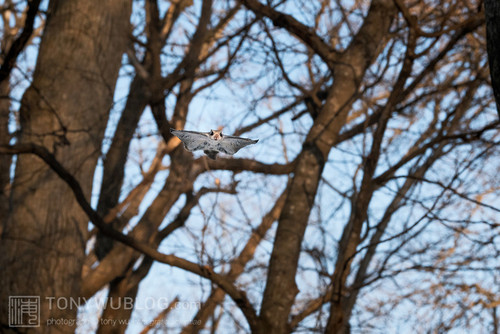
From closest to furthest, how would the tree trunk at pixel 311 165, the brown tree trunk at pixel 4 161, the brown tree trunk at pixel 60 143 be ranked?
the tree trunk at pixel 311 165 → the brown tree trunk at pixel 60 143 → the brown tree trunk at pixel 4 161

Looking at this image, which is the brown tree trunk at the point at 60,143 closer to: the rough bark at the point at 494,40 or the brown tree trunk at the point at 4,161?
the brown tree trunk at the point at 4,161

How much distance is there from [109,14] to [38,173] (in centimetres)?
146

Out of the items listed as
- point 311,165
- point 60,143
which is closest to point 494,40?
point 311,165

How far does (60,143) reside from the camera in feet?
13.6

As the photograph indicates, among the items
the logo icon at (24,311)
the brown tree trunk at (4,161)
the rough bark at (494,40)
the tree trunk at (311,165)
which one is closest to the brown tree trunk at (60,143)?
the logo icon at (24,311)

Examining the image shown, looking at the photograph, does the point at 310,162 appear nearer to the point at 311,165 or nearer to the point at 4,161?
the point at 311,165

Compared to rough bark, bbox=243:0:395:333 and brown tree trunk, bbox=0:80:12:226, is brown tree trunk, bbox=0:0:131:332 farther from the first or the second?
rough bark, bbox=243:0:395:333

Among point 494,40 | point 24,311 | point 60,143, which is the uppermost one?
point 60,143

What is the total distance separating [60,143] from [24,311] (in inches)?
48.0

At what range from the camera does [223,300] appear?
5527mm

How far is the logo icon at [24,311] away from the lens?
12.0ft

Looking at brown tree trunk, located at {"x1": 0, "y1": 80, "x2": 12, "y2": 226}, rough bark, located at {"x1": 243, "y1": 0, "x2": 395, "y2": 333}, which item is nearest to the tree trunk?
rough bark, located at {"x1": 243, "y1": 0, "x2": 395, "y2": 333}

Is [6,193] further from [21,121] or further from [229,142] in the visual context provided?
[229,142]

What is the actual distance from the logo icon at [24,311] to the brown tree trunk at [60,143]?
4cm
